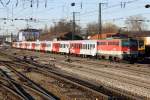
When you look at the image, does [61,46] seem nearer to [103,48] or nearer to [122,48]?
[103,48]

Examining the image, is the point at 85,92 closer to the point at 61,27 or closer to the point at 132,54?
the point at 132,54

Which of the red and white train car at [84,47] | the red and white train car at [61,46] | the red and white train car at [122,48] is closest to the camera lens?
the red and white train car at [122,48]

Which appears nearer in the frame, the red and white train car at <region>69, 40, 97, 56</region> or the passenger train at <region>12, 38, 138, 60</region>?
the passenger train at <region>12, 38, 138, 60</region>

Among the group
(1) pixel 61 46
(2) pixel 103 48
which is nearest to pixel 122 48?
(2) pixel 103 48

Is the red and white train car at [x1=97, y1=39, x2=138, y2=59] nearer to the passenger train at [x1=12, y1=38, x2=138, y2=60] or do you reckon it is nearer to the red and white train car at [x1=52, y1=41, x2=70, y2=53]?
the passenger train at [x1=12, y1=38, x2=138, y2=60]

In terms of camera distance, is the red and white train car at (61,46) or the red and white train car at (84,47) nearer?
the red and white train car at (84,47)

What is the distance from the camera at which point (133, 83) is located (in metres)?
21.7

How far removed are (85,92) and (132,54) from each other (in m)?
23.0

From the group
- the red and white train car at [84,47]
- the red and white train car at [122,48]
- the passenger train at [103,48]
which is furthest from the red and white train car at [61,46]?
the red and white train car at [122,48]

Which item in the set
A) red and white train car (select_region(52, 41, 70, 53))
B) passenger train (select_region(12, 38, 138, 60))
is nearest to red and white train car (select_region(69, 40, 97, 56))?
passenger train (select_region(12, 38, 138, 60))

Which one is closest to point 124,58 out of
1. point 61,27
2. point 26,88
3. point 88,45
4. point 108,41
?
point 108,41

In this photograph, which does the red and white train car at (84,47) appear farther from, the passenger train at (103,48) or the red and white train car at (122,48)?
the red and white train car at (122,48)

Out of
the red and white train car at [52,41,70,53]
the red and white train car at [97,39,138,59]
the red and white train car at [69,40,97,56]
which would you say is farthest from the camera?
the red and white train car at [52,41,70,53]

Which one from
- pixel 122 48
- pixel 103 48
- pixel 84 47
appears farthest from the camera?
pixel 84 47
